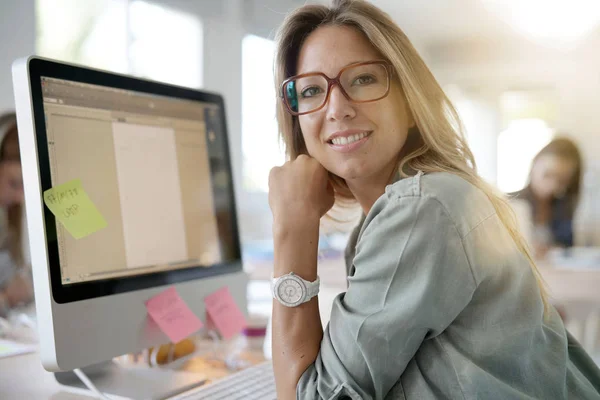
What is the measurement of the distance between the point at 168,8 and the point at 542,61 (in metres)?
4.60

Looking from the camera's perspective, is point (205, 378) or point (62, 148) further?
point (205, 378)

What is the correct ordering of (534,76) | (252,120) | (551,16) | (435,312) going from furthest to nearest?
(534,76), (551,16), (252,120), (435,312)

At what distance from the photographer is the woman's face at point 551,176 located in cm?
331

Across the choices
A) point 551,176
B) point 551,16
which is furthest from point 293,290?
point 551,16

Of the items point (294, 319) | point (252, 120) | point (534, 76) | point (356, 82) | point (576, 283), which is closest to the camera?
point (294, 319)

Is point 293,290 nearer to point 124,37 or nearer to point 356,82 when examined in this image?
point 356,82

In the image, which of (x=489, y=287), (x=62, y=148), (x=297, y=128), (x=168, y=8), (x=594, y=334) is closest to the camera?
(x=489, y=287)

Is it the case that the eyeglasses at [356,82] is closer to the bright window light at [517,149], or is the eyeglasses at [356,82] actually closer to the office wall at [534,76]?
the office wall at [534,76]

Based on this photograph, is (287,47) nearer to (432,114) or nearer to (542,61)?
(432,114)

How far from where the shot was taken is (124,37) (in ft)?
7.63

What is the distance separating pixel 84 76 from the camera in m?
0.84

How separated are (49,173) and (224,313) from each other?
450mm

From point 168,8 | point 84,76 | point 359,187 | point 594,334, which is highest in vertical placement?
point 168,8

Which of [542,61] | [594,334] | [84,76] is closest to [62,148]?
[84,76]
